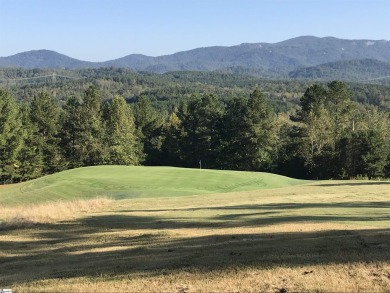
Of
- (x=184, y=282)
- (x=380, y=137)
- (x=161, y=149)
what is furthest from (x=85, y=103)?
(x=184, y=282)

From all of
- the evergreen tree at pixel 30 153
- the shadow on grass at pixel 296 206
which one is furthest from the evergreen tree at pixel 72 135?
the shadow on grass at pixel 296 206

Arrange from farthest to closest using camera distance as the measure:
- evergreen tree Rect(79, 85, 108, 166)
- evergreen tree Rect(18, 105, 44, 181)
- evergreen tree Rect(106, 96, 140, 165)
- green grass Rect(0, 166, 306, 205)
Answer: evergreen tree Rect(79, 85, 108, 166) < evergreen tree Rect(106, 96, 140, 165) < evergreen tree Rect(18, 105, 44, 181) < green grass Rect(0, 166, 306, 205)

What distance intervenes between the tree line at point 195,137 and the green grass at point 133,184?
72.7 feet

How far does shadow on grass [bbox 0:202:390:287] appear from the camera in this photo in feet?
40.6

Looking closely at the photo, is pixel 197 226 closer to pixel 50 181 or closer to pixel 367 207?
pixel 367 207

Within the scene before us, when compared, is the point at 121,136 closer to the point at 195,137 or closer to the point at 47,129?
the point at 47,129

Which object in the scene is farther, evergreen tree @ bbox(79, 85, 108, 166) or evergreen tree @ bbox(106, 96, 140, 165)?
evergreen tree @ bbox(79, 85, 108, 166)

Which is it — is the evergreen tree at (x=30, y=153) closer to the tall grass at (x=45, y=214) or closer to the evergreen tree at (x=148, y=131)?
the evergreen tree at (x=148, y=131)

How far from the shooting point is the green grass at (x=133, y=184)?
36.9m

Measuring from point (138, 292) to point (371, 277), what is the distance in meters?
5.21

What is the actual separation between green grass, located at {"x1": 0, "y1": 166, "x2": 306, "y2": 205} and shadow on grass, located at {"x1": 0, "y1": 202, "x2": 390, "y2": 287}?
49.3 ft

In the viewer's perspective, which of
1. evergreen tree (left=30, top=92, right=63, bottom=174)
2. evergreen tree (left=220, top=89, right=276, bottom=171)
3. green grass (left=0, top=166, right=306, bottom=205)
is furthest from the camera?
evergreen tree (left=30, top=92, right=63, bottom=174)

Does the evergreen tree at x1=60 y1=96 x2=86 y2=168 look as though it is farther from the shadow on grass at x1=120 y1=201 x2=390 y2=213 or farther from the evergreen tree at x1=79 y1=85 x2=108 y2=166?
the shadow on grass at x1=120 y1=201 x2=390 y2=213

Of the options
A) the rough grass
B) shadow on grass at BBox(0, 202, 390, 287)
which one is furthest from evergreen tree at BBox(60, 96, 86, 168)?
shadow on grass at BBox(0, 202, 390, 287)
